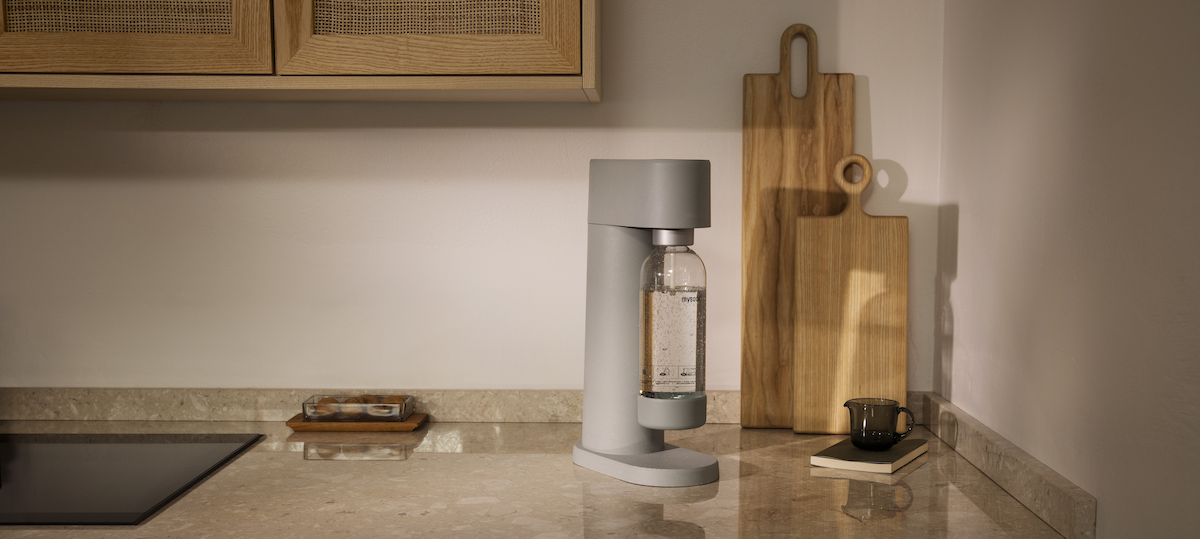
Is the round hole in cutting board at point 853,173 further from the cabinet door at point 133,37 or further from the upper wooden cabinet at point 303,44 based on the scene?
the cabinet door at point 133,37

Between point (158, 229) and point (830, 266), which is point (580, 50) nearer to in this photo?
point (830, 266)

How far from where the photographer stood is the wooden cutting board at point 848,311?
1.38 meters

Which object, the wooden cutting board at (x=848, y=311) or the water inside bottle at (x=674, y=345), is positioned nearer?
the water inside bottle at (x=674, y=345)

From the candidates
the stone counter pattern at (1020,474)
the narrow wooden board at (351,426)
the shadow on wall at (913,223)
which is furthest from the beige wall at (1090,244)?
the narrow wooden board at (351,426)

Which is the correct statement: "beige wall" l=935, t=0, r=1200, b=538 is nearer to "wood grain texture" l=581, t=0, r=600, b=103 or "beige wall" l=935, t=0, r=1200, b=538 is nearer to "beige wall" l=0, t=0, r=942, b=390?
"beige wall" l=0, t=0, r=942, b=390

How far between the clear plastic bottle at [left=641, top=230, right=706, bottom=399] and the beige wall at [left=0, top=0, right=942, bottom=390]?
0.33 meters

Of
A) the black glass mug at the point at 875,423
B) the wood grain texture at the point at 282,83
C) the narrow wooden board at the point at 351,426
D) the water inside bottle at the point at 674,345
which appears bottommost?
the narrow wooden board at the point at 351,426

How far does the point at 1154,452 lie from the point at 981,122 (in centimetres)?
63

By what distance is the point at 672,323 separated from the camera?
3.71 feet

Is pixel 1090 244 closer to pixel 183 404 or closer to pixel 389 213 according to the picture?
pixel 389 213

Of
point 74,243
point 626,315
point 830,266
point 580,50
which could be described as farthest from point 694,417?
point 74,243

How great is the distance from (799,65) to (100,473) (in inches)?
51.5

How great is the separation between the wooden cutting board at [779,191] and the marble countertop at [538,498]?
0.12m

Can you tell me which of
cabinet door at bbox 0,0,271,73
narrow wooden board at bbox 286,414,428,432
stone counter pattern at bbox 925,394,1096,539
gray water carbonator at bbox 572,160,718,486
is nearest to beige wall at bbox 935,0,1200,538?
stone counter pattern at bbox 925,394,1096,539
